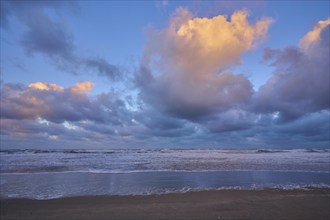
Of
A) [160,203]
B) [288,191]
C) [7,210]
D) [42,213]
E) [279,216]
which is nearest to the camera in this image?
[279,216]

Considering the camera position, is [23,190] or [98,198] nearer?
[98,198]

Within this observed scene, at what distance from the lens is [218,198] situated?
14.5 metres

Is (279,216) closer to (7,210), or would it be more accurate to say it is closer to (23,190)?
(7,210)

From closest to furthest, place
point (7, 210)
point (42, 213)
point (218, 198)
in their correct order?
point (42, 213) < point (7, 210) < point (218, 198)

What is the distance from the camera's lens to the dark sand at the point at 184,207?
10836mm

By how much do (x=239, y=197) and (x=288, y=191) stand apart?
407cm

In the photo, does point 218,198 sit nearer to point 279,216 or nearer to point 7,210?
point 279,216

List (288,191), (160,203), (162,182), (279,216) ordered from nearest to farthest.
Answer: (279,216) < (160,203) < (288,191) < (162,182)

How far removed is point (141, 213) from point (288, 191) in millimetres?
10229

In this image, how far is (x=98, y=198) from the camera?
14555 mm

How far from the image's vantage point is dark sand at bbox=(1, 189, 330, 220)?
10836 millimetres

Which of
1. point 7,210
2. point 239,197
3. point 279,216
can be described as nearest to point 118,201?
point 7,210

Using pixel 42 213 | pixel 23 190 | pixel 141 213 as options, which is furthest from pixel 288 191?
pixel 23 190

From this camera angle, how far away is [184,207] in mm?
12109
